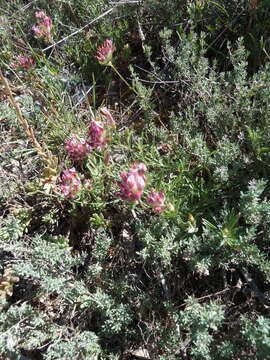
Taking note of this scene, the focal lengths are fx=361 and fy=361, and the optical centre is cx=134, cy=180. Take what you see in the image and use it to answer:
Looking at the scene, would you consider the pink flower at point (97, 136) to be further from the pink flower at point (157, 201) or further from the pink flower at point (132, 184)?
the pink flower at point (157, 201)

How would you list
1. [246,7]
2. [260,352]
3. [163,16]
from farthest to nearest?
[163,16], [246,7], [260,352]

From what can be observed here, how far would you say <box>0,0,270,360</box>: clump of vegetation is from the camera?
6.69ft

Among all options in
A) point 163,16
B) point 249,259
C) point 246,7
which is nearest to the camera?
point 249,259

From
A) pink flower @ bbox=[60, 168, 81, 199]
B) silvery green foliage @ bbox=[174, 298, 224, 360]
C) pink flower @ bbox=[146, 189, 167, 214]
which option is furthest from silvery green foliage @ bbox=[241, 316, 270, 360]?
pink flower @ bbox=[60, 168, 81, 199]

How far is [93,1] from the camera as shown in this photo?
3303mm

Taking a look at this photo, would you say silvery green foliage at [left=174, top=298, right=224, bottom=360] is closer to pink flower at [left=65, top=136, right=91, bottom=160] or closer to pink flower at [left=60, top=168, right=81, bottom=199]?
pink flower at [left=60, top=168, right=81, bottom=199]

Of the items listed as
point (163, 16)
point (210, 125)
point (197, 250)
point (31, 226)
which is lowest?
point (31, 226)

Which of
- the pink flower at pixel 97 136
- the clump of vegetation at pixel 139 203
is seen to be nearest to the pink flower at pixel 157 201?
the clump of vegetation at pixel 139 203

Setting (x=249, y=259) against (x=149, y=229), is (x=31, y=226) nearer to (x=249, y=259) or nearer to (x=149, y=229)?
(x=149, y=229)

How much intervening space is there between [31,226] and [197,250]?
1287 millimetres

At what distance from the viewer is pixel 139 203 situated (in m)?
2.36

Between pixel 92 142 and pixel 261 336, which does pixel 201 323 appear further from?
pixel 92 142

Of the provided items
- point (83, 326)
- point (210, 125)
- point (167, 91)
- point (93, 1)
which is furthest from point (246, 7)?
point (83, 326)

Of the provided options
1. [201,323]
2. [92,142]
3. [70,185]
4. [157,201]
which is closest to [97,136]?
[92,142]
